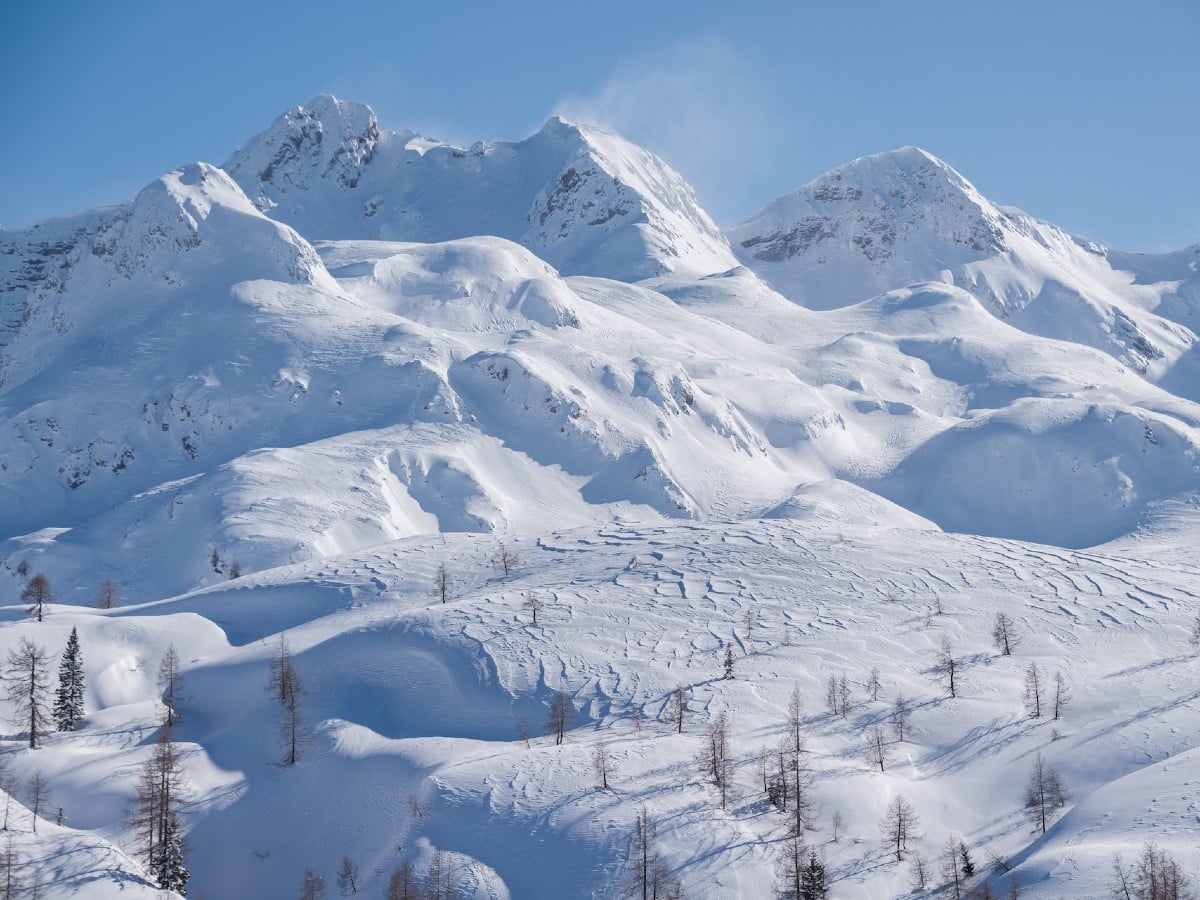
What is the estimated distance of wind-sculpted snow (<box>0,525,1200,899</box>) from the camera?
60500mm

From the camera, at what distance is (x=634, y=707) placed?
250 feet

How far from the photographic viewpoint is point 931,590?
95938 millimetres

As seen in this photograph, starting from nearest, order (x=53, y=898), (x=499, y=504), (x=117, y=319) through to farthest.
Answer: (x=53, y=898)
(x=499, y=504)
(x=117, y=319)

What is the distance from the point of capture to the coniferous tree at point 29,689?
74812 mm

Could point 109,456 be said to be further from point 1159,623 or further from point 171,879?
point 1159,623

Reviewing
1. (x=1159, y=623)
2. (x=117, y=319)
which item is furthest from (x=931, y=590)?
(x=117, y=319)

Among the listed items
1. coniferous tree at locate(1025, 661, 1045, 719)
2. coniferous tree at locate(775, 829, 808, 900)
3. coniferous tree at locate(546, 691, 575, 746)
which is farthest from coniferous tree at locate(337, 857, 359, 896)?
coniferous tree at locate(1025, 661, 1045, 719)

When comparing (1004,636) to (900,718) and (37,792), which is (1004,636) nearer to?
(900,718)

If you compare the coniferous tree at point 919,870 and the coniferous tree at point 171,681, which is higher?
the coniferous tree at point 171,681

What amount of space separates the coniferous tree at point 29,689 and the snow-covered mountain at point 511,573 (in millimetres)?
2381

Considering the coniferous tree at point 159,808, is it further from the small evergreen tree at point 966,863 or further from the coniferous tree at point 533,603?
the small evergreen tree at point 966,863

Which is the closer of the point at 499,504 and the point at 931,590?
the point at 931,590

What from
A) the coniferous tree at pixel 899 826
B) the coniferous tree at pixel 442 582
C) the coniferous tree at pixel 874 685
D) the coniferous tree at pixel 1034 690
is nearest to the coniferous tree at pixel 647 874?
the coniferous tree at pixel 899 826

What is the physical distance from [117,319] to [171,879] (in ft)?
468
